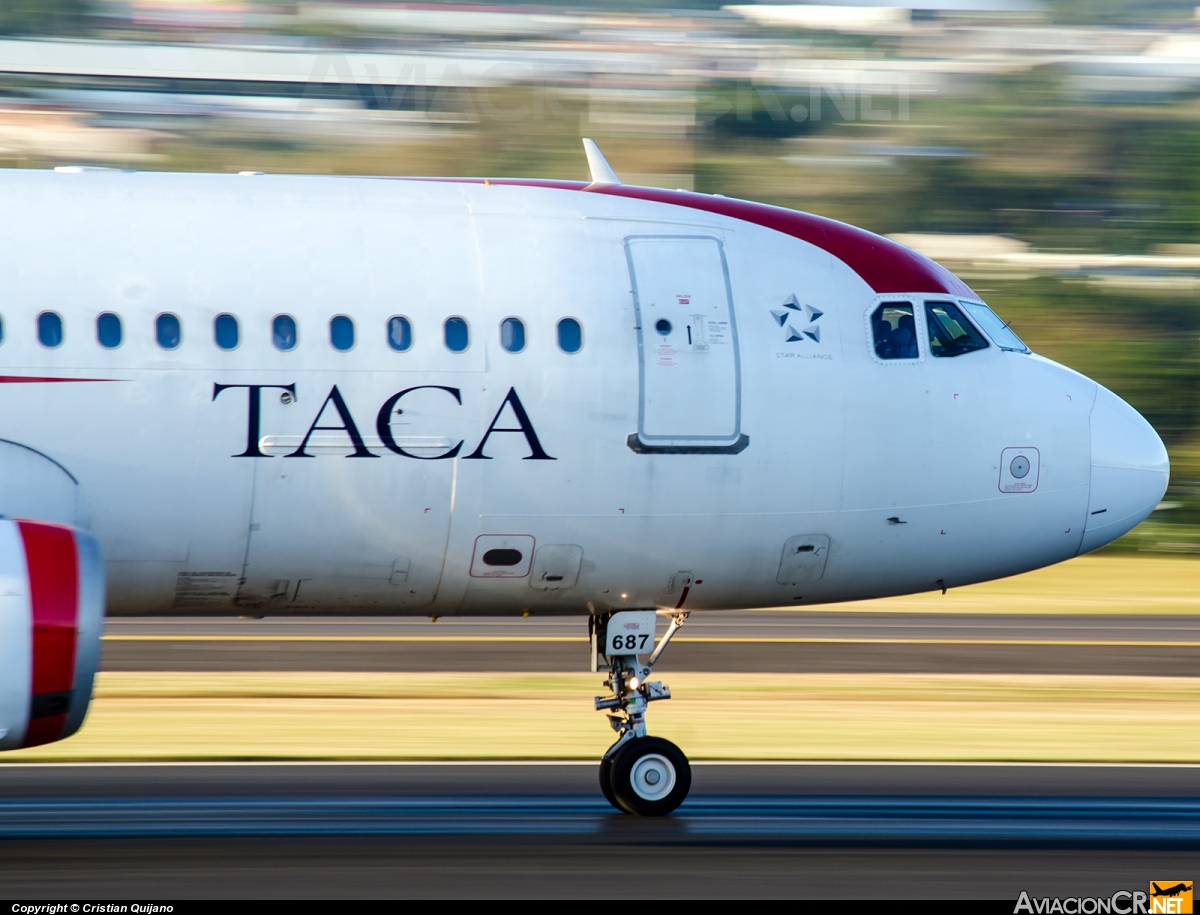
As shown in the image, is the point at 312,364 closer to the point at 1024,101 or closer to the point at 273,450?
the point at 273,450

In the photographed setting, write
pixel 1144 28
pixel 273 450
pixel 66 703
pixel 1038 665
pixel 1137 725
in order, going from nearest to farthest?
pixel 66 703
pixel 273 450
pixel 1137 725
pixel 1038 665
pixel 1144 28

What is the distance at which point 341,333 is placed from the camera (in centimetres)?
990

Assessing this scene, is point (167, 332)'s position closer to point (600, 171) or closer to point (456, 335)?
point (456, 335)

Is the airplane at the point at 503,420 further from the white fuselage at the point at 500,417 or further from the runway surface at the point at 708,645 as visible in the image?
the runway surface at the point at 708,645

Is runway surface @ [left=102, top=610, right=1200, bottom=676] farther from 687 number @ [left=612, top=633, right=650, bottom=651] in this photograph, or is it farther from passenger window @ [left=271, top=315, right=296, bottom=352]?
passenger window @ [left=271, top=315, right=296, bottom=352]

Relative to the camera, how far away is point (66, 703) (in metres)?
8.80

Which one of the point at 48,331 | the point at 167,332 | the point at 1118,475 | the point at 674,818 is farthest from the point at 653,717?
the point at 48,331

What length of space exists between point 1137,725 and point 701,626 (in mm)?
10051

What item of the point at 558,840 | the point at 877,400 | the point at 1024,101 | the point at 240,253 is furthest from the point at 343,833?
the point at 1024,101

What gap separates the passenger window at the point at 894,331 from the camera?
11023 millimetres

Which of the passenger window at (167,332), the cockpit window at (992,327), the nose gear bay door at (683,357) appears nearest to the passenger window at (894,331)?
the cockpit window at (992,327)

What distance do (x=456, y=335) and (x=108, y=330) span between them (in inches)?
84.4

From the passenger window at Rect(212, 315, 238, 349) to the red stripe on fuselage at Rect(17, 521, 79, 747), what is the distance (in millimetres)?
1624

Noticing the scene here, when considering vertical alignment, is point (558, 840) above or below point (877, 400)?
below
